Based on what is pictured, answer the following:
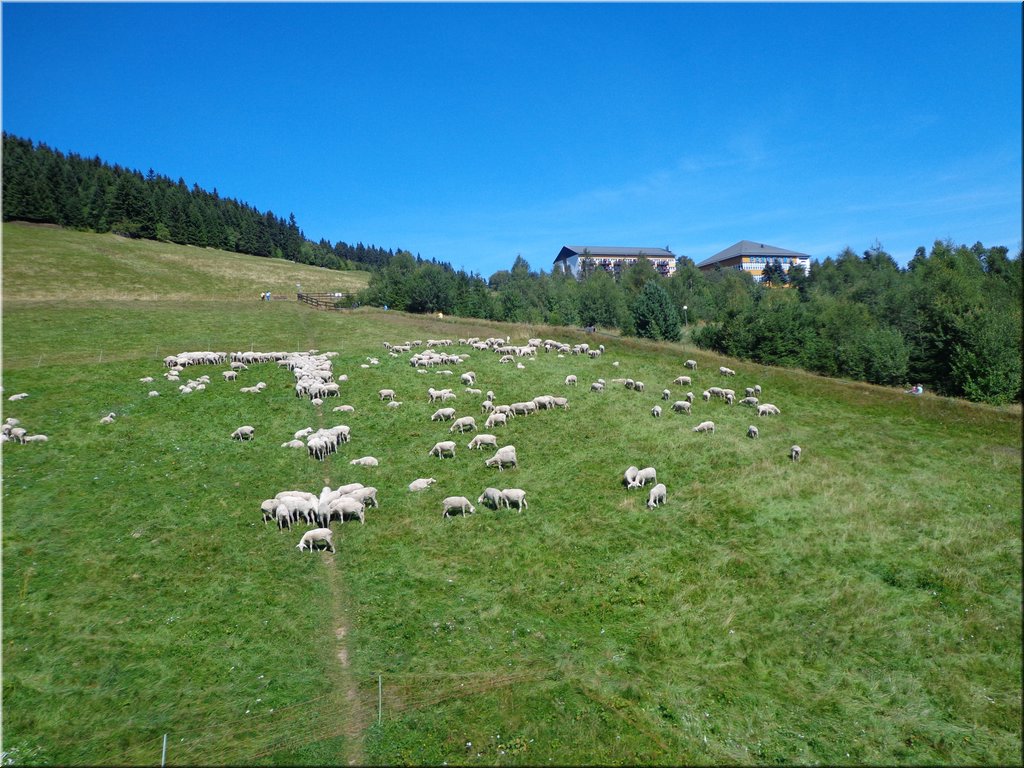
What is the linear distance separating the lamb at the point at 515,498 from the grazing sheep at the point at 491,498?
23 centimetres

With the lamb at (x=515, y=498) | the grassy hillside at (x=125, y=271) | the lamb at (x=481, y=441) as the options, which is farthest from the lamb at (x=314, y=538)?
the grassy hillside at (x=125, y=271)

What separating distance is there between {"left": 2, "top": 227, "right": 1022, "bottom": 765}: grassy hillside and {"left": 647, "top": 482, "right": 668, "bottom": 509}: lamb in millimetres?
726

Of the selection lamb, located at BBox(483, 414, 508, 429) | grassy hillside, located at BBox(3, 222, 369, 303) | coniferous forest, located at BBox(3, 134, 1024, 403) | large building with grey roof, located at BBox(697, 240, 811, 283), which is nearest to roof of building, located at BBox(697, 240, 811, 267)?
large building with grey roof, located at BBox(697, 240, 811, 283)

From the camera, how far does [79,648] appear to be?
12422 mm

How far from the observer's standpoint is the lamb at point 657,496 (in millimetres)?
19641

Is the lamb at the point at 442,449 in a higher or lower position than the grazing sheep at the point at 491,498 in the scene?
higher

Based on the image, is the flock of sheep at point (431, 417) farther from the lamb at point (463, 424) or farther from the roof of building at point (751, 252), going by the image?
the roof of building at point (751, 252)

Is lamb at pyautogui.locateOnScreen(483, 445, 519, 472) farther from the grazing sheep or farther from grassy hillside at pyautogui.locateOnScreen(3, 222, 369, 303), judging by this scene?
grassy hillside at pyautogui.locateOnScreen(3, 222, 369, 303)

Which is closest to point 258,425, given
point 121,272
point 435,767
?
point 435,767

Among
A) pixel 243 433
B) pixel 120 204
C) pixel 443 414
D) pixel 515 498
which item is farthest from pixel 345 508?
pixel 120 204

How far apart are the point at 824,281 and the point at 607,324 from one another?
205ft

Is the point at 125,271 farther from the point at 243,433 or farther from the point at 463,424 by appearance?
the point at 463,424

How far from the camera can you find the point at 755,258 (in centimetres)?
17550

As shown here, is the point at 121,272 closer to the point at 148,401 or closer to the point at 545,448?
the point at 148,401
